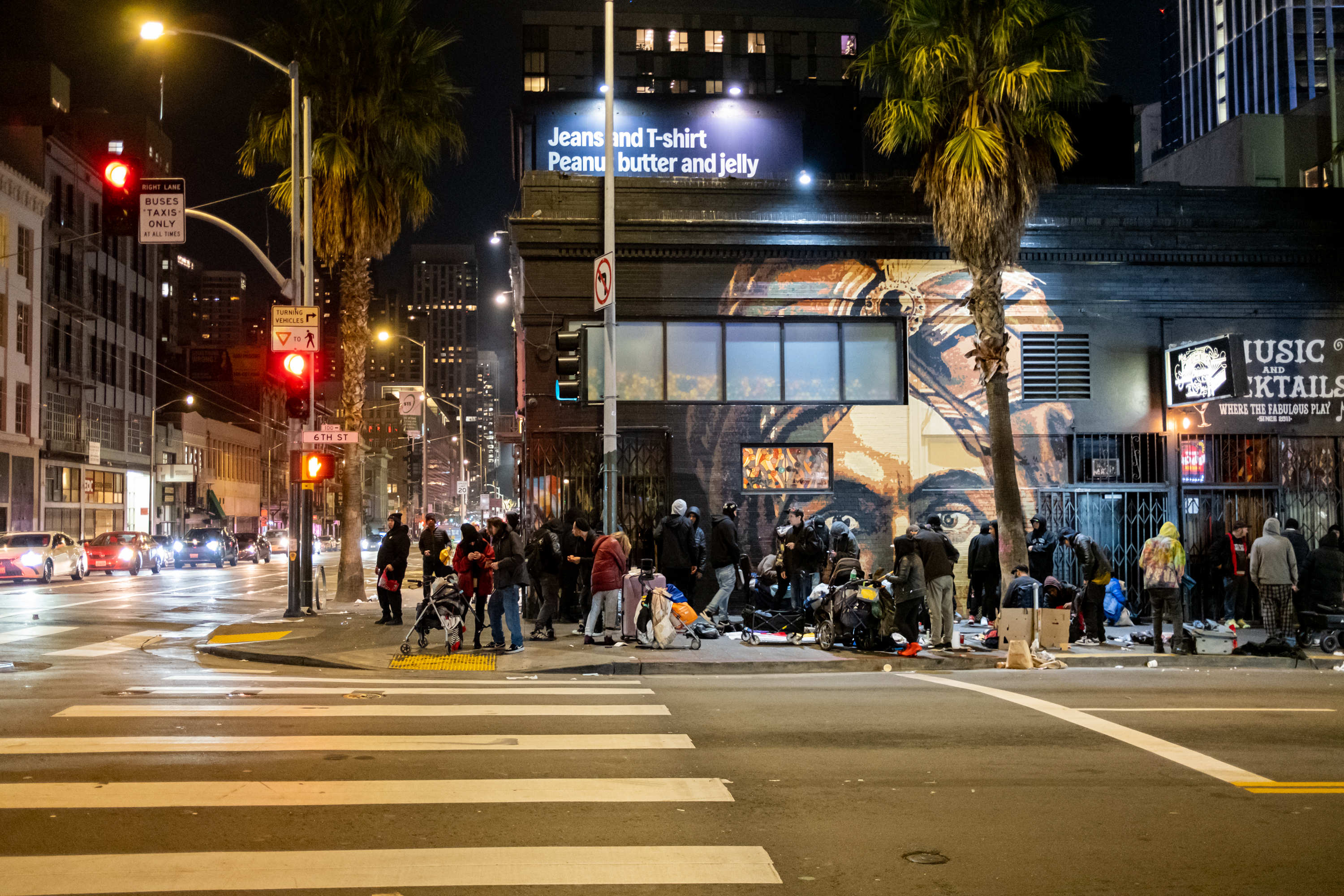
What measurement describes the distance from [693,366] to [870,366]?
3.35 metres

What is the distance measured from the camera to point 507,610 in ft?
49.0

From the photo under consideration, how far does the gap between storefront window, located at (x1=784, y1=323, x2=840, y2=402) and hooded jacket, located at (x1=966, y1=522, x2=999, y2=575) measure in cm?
380

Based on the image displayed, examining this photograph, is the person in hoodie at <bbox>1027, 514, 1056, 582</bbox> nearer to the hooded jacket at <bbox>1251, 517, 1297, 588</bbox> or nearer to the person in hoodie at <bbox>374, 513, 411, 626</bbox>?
the hooded jacket at <bbox>1251, 517, 1297, 588</bbox>

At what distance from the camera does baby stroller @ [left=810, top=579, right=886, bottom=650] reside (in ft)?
50.7

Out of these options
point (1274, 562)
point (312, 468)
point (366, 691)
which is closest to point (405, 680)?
point (366, 691)

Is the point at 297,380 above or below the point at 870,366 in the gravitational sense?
below

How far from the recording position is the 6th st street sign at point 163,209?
16969 millimetres

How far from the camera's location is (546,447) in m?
20.2

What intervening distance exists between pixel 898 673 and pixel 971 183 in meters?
8.10

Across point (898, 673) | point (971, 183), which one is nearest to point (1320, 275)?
point (971, 183)

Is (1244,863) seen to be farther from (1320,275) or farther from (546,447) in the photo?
(1320,275)

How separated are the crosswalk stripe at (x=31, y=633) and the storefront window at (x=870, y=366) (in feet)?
46.0

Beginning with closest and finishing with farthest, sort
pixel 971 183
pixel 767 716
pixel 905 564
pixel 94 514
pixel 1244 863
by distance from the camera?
pixel 1244 863
pixel 767 716
pixel 905 564
pixel 971 183
pixel 94 514

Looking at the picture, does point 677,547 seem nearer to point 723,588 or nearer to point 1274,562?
point 723,588
